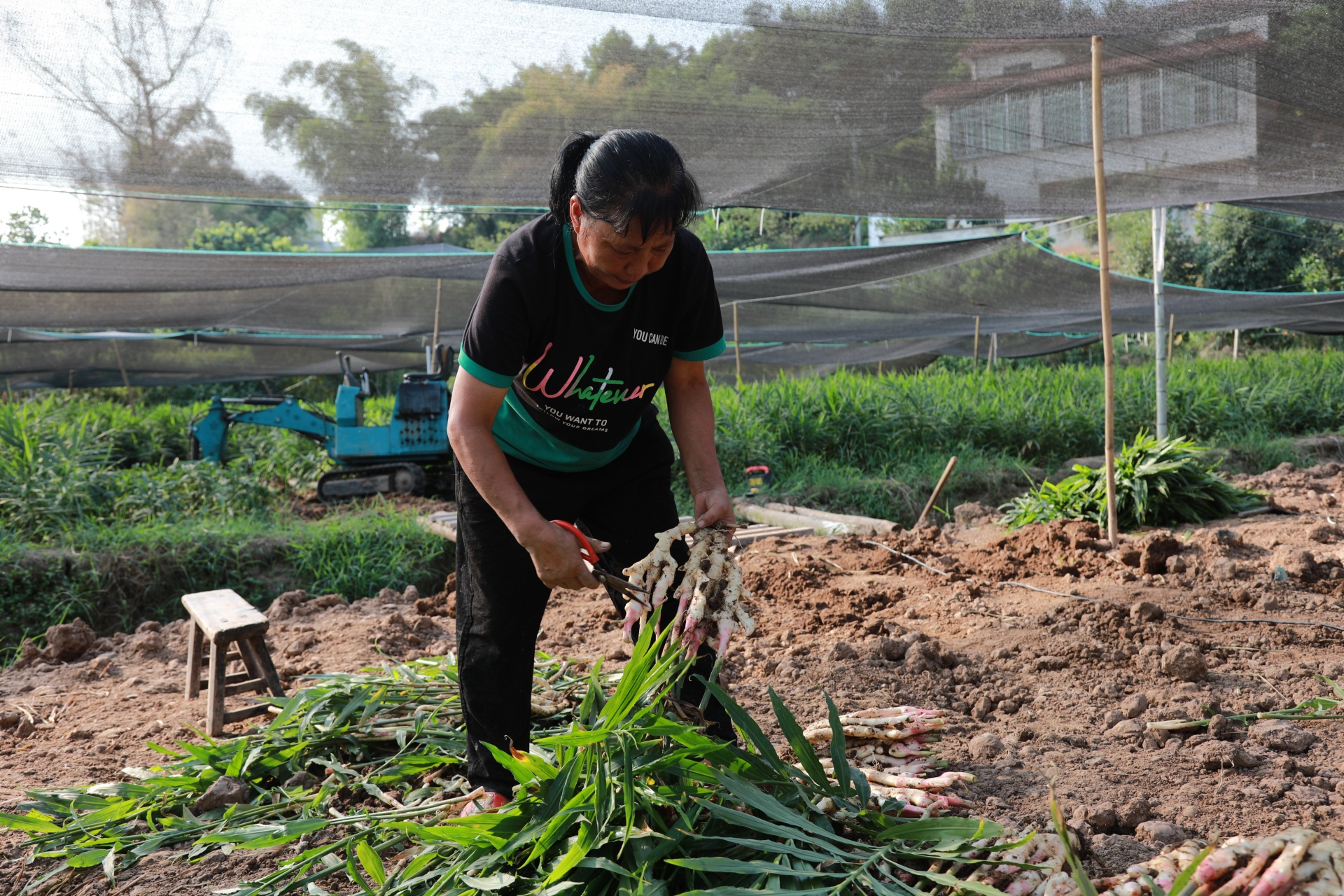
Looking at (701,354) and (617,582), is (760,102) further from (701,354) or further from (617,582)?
(617,582)

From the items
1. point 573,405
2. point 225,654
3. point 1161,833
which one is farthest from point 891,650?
point 225,654

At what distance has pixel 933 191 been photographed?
15.1 feet

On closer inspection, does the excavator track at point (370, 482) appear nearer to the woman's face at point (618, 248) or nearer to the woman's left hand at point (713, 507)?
the woman's left hand at point (713, 507)

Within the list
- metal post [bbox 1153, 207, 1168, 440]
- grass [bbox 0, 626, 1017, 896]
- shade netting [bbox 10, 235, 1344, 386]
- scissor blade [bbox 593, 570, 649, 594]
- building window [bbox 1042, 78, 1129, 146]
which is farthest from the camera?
shade netting [bbox 10, 235, 1344, 386]

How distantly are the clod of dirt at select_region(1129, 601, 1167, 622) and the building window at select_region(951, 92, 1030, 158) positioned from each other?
7.70 ft

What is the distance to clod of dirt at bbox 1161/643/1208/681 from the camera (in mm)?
2357

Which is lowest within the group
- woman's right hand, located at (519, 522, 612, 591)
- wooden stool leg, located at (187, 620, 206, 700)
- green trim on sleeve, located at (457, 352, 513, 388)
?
wooden stool leg, located at (187, 620, 206, 700)

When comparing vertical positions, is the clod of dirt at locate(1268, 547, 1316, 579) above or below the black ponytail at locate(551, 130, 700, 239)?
below

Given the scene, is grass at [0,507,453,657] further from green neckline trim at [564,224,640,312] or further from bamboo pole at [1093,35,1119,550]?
green neckline trim at [564,224,640,312]

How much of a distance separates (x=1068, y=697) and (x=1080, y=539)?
1755 millimetres

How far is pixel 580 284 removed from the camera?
64.9 inches

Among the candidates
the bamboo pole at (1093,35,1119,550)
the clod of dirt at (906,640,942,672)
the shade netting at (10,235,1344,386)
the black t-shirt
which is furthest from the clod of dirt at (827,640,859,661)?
the shade netting at (10,235,1344,386)

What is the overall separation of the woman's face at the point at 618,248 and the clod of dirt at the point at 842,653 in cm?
141

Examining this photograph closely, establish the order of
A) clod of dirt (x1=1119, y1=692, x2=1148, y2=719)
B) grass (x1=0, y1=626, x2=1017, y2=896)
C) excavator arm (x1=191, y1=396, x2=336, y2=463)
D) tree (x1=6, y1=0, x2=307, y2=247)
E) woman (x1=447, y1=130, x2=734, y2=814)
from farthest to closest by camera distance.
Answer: excavator arm (x1=191, y1=396, x2=336, y2=463)
tree (x1=6, y1=0, x2=307, y2=247)
clod of dirt (x1=1119, y1=692, x2=1148, y2=719)
woman (x1=447, y1=130, x2=734, y2=814)
grass (x1=0, y1=626, x2=1017, y2=896)
